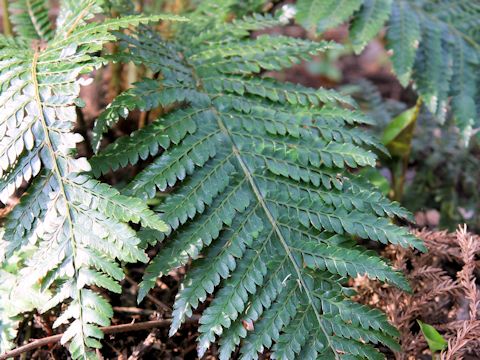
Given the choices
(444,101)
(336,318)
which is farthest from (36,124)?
(444,101)

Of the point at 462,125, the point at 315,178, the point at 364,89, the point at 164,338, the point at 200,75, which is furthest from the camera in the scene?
the point at 364,89

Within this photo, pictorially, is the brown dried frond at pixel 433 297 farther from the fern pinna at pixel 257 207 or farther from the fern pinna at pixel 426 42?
the fern pinna at pixel 426 42

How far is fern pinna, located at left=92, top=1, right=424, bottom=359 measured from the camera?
1304 millimetres

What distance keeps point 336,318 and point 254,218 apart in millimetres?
335

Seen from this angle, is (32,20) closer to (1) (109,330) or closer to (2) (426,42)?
(1) (109,330)

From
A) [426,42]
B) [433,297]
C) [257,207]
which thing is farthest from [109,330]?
[426,42]

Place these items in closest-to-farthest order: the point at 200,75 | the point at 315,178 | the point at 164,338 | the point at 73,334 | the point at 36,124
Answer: the point at 73,334 < the point at 36,124 < the point at 315,178 < the point at 164,338 < the point at 200,75

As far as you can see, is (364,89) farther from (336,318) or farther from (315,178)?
(336,318)

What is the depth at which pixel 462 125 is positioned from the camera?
212cm

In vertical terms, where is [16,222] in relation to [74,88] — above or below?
below

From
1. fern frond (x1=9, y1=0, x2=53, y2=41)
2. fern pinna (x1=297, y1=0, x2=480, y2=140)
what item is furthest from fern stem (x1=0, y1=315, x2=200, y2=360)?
fern pinna (x1=297, y1=0, x2=480, y2=140)

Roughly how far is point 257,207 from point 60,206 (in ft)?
1.69

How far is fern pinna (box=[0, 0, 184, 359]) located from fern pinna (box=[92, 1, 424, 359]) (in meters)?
0.13

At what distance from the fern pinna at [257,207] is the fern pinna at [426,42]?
56 cm
